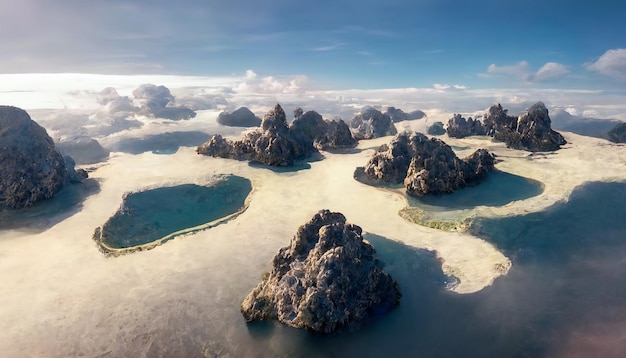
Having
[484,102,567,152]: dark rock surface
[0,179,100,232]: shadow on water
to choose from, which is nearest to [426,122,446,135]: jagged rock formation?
[484,102,567,152]: dark rock surface

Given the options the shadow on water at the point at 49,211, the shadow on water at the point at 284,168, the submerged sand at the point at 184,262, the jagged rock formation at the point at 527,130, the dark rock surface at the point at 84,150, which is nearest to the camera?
the submerged sand at the point at 184,262

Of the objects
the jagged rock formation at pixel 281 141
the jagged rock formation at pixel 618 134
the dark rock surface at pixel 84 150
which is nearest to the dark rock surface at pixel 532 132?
the jagged rock formation at pixel 618 134

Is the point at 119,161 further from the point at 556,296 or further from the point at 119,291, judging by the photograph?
the point at 556,296

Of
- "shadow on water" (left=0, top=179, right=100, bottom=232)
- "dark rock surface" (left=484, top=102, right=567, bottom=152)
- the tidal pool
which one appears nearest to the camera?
the tidal pool

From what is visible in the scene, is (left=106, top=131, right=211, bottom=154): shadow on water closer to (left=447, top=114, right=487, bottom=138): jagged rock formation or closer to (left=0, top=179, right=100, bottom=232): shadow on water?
(left=0, top=179, right=100, bottom=232): shadow on water

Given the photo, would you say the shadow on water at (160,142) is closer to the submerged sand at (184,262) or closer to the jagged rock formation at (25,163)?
the jagged rock formation at (25,163)
